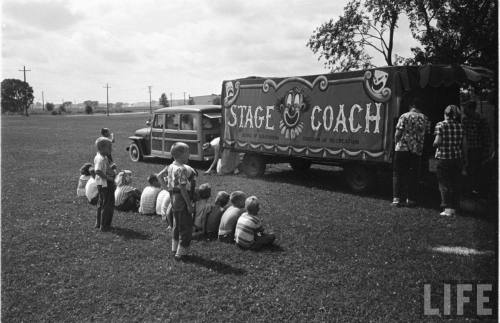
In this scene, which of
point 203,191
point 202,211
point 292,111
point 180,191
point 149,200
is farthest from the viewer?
point 292,111

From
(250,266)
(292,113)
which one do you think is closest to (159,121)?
(292,113)

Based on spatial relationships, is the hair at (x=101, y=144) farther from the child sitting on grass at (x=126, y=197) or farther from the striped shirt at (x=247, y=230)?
the striped shirt at (x=247, y=230)

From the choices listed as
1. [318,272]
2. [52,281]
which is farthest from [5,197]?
[318,272]

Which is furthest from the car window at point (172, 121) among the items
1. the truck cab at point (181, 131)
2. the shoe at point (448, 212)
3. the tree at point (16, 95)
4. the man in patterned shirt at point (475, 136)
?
the tree at point (16, 95)

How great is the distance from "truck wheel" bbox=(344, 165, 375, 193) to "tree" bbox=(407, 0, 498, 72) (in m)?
9.79

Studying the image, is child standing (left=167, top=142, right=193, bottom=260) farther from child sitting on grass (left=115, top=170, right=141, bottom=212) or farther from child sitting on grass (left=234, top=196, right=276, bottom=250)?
child sitting on grass (left=115, top=170, right=141, bottom=212)

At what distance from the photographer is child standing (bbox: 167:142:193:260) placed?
514cm

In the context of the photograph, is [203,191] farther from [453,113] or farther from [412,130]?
[453,113]

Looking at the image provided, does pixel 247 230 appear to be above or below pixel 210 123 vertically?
below

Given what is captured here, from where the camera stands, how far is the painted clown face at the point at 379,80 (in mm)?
8594

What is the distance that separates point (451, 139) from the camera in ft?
24.1

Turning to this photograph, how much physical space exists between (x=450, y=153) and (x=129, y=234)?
551 cm

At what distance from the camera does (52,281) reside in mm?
4898

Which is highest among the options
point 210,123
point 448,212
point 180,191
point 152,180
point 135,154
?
point 210,123
